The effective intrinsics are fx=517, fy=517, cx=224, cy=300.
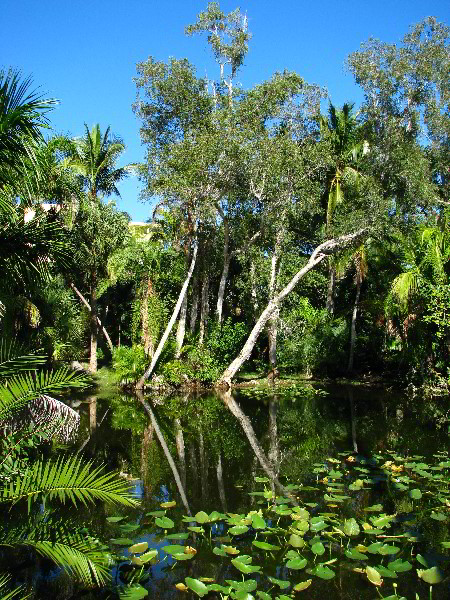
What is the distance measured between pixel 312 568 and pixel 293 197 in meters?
14.5

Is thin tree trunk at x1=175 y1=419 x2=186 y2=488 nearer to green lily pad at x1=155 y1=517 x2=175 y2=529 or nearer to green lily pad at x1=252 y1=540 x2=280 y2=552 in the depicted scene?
green lily pad at x1=155 y1=517 x2=175 y2=529

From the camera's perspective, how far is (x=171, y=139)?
18.5 m

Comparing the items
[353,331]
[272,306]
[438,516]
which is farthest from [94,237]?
[438,516]

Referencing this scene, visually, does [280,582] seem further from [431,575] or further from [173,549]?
[431,575]

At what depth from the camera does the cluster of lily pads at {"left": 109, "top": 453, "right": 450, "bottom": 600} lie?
13.5ft

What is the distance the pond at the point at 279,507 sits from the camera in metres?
4.18

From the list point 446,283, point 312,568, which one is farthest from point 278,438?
point 446,283

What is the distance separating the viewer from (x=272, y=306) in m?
17.5

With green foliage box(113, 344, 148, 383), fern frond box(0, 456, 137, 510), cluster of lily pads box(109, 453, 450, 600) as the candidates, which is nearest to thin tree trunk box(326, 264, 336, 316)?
green foliage box(113, 344, 148, 383)

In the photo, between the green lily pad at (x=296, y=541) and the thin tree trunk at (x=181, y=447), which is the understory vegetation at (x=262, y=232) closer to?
the thin tree trunk at (x=181, y=447)

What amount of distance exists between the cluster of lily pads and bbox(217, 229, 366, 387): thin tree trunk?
1080 cm

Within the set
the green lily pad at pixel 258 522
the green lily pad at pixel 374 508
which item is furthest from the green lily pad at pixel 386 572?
the green lily pad at pixel 374 508

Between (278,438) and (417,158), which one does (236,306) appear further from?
(278,438)

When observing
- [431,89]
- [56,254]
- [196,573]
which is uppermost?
[431,89]
